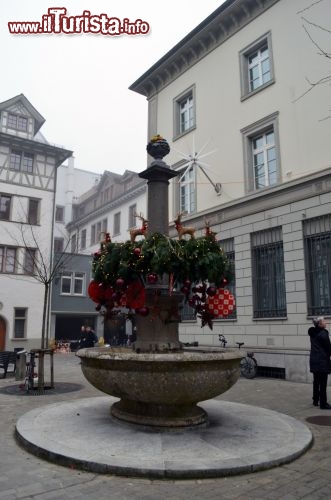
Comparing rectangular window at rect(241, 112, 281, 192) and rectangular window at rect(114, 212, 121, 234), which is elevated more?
rectangular window at rect(114, 212, 121, 234)

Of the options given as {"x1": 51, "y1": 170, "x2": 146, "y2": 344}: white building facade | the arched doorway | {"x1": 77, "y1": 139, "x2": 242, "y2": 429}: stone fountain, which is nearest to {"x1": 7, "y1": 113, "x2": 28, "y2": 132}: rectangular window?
{"x1": 51, "y1": 170, "x2": 146, "y2": 344}: white building facade

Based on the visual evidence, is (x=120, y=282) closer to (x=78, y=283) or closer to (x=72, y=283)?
(x=72, y=283)

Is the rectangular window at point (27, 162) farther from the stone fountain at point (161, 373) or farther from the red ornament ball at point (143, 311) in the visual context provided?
the red ornament ball at point (143, 311)

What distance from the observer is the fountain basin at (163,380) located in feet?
17.7

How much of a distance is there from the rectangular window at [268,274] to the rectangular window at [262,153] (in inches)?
72.3

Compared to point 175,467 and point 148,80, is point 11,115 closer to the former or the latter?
point 148,80

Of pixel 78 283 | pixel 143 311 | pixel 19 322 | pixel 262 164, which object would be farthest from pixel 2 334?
pixel 143 311

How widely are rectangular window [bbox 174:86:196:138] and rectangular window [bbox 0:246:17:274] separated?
1384 centimetres

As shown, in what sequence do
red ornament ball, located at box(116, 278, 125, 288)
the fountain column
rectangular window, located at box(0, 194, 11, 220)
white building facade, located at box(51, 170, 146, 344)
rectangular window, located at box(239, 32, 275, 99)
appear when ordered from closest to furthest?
red ornament ball, located at box(116, 278, 125, 288) < the fountain column < rectangular window, located at box(239, 32, 275, 99) < rectangular window, located at box(0, 194, 11, 220) < white building facade, located at box(51, 170, 146, 344)

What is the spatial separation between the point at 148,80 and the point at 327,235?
1318 centimetres

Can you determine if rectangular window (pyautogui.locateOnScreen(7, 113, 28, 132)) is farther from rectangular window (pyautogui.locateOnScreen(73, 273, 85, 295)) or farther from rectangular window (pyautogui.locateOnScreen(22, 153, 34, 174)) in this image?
rectangular window (pyautogui.locateOnScreen(73, 273, 85, 295))

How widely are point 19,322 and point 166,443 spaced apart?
945 inches

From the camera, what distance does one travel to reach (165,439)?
17.9ft

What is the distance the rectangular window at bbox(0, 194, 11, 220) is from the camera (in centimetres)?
2781
